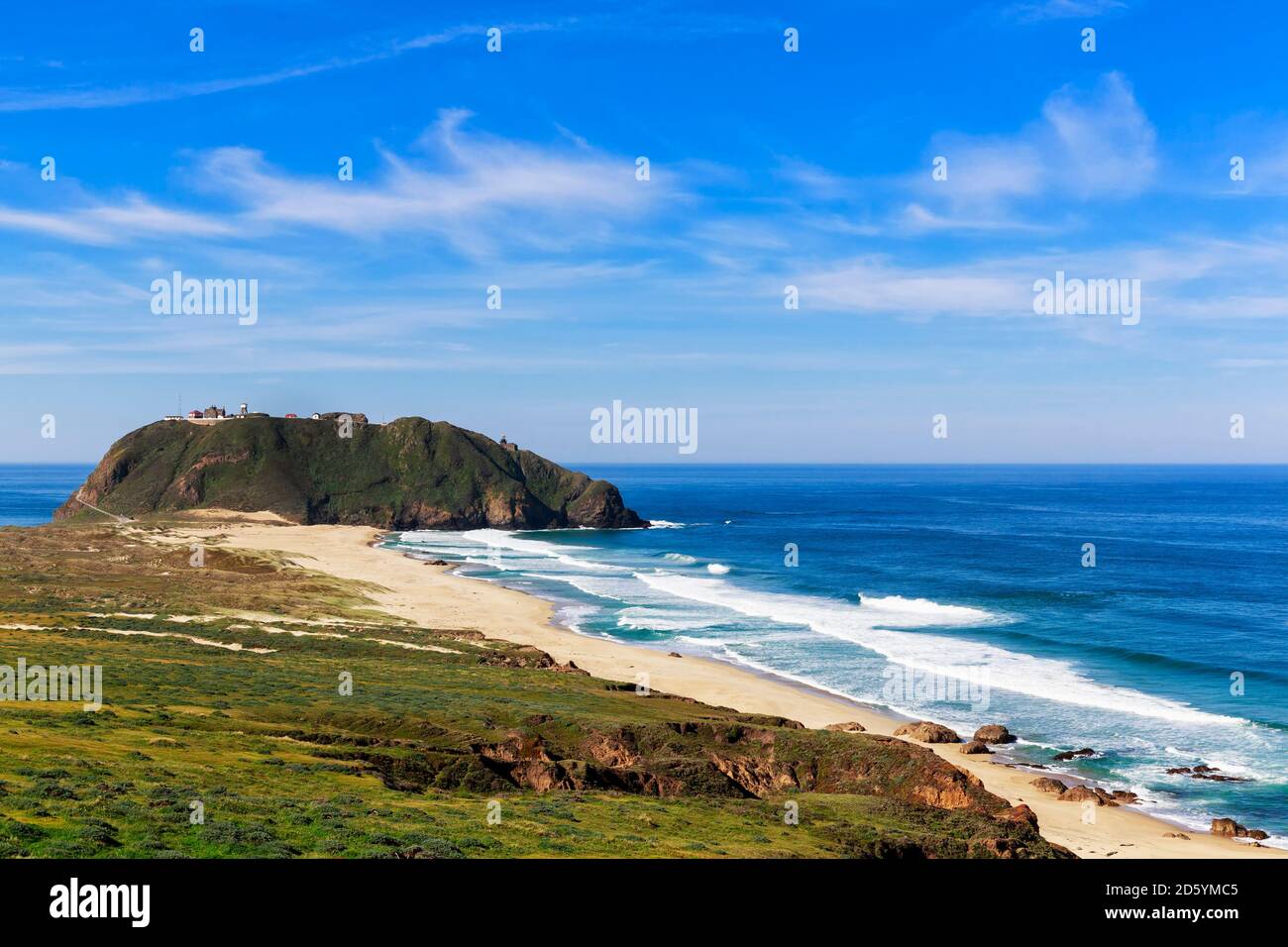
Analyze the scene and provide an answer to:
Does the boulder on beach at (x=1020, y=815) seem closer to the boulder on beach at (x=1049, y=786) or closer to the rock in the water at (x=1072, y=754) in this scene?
the boulder on beach at (x=1049, y=786)

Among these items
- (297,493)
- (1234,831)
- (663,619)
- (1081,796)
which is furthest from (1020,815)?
(297,493)

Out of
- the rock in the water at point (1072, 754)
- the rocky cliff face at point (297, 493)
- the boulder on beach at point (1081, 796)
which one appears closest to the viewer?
the boulder on beach at point (1081, 796)

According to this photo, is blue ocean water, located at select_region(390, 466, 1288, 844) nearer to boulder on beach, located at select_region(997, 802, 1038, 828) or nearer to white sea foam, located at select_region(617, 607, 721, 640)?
white sea foam, located at select_region(617, 607, 721, 640)

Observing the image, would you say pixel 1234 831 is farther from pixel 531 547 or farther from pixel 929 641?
pixel 531 547

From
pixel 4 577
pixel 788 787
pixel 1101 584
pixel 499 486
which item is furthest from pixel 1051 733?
pixel 499 486

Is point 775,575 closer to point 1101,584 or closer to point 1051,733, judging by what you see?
point 1101,584

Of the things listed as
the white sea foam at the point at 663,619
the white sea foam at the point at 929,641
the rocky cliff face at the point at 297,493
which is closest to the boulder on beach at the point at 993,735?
the white sea foam at the point at 929,641
